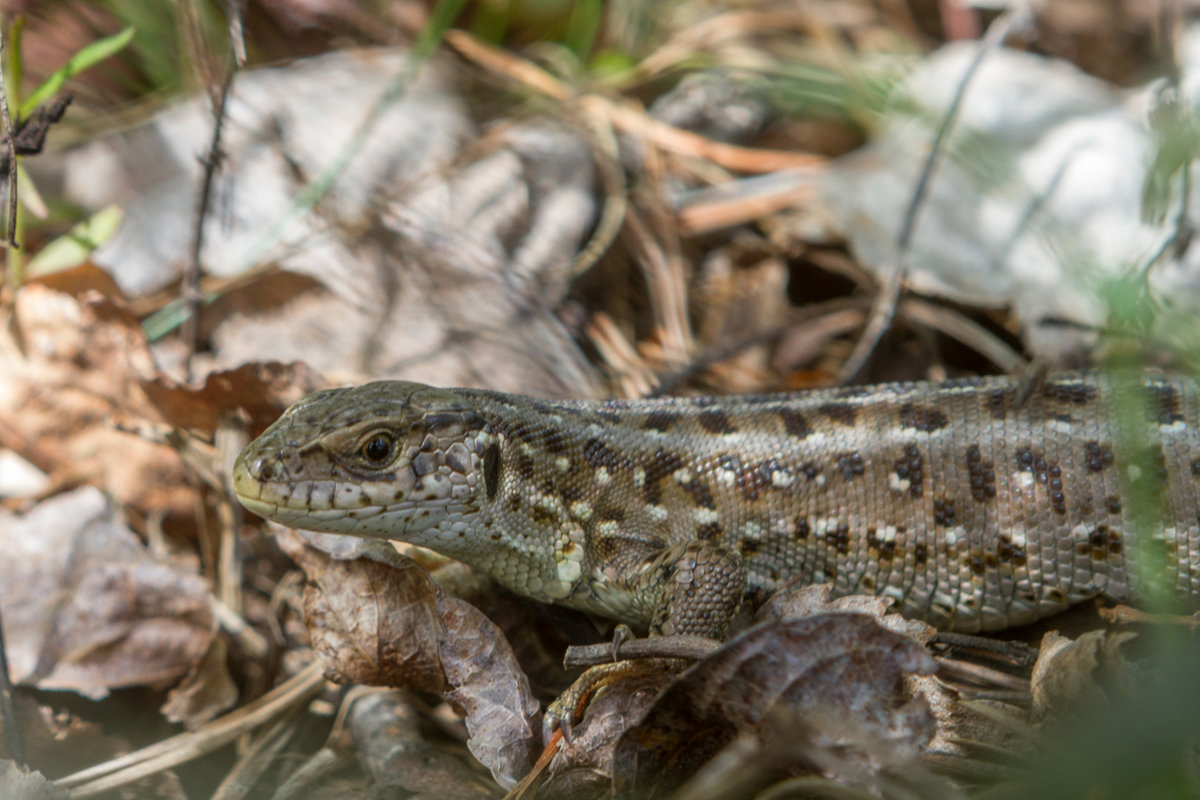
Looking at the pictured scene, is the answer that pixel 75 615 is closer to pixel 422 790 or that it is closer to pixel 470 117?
pixel 422 790

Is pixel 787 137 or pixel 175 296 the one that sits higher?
pixel 787 137

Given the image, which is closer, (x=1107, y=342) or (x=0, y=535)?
(x=0, y=535)

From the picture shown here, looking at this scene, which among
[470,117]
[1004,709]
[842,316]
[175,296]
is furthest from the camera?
[470,117]

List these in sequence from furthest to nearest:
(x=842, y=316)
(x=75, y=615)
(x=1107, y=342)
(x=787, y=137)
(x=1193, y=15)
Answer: (x=1193, y=15)
(x=787, y=137)
(x=842, y=316)
(x=1107, y=342)
(x=75, y=615)

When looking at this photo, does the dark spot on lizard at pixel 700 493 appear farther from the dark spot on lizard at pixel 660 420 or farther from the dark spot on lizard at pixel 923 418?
the dark spot on lizard at pixel 923 418

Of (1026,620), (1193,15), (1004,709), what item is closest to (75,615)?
(1004,709)

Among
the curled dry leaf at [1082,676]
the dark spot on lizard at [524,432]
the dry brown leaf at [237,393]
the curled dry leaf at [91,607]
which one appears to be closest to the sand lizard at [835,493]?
the dark spot on lizard at [524,432]

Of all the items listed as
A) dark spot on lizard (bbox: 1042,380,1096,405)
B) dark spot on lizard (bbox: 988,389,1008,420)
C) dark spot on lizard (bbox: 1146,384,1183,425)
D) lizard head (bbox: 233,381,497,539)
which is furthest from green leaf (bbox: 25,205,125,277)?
dark spot on lizard (bbox: 1146,384,1183,425)
